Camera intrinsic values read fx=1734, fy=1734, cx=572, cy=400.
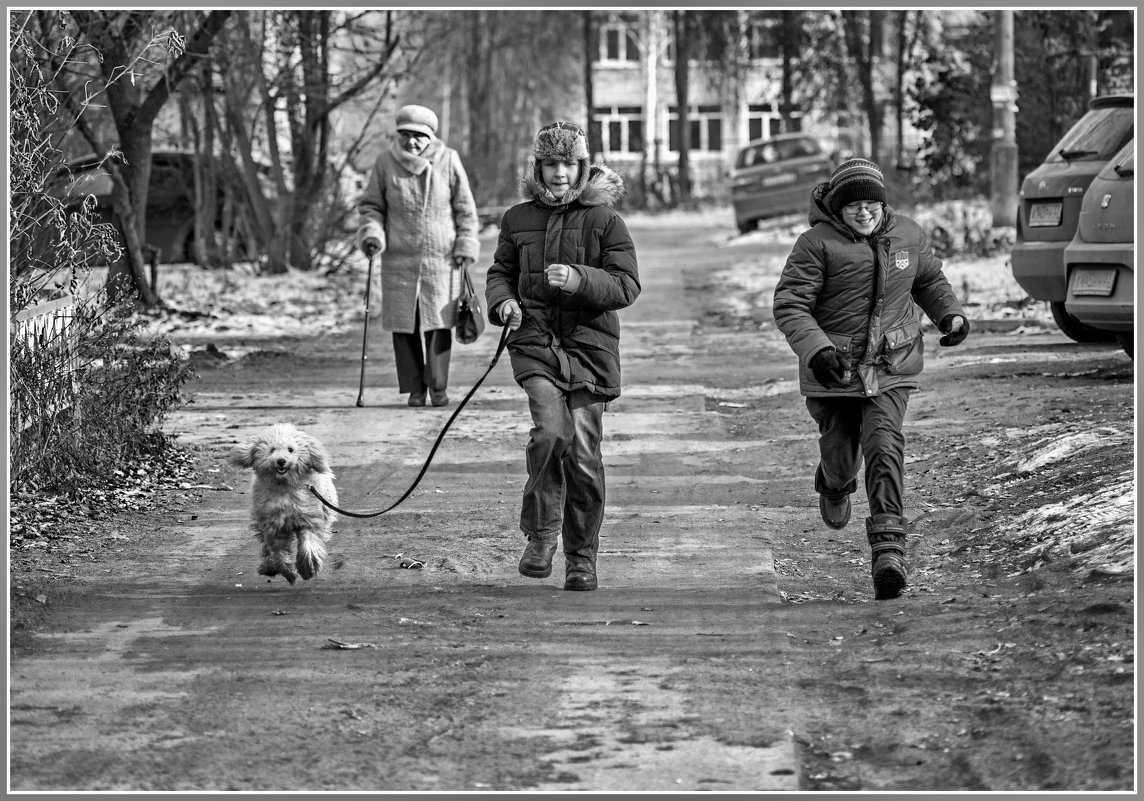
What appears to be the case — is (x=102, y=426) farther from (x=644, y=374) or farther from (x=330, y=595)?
(x=644, y=374)

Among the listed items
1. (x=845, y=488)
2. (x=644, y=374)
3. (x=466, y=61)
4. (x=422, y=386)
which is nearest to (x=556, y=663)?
(x=845, y=488)

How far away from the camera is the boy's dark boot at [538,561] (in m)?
6.70

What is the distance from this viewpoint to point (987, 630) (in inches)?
231

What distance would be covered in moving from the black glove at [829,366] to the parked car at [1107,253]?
481 cm

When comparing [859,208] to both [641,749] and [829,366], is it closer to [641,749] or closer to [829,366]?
[829,366]

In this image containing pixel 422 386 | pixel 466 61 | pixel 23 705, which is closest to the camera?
pixel 23 705

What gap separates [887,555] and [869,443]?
0.44m

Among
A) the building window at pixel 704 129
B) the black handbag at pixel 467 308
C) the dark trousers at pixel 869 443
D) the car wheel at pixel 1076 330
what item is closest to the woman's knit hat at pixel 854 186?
the dark trousers at pixel 869 443

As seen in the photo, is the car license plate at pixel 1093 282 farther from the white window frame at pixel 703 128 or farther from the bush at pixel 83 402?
the white window frame at pixel 703 128

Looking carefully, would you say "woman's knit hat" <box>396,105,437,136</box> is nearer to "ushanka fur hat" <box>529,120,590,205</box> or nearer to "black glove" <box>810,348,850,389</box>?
"ushanka fur hat" <box>529,120,590,205</box>

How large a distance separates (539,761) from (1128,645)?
1.98 metres

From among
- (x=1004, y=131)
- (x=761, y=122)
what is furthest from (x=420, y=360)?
(x=761, y=122)

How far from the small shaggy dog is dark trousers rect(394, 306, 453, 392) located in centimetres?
470

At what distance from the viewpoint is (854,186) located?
6566 millimetres
